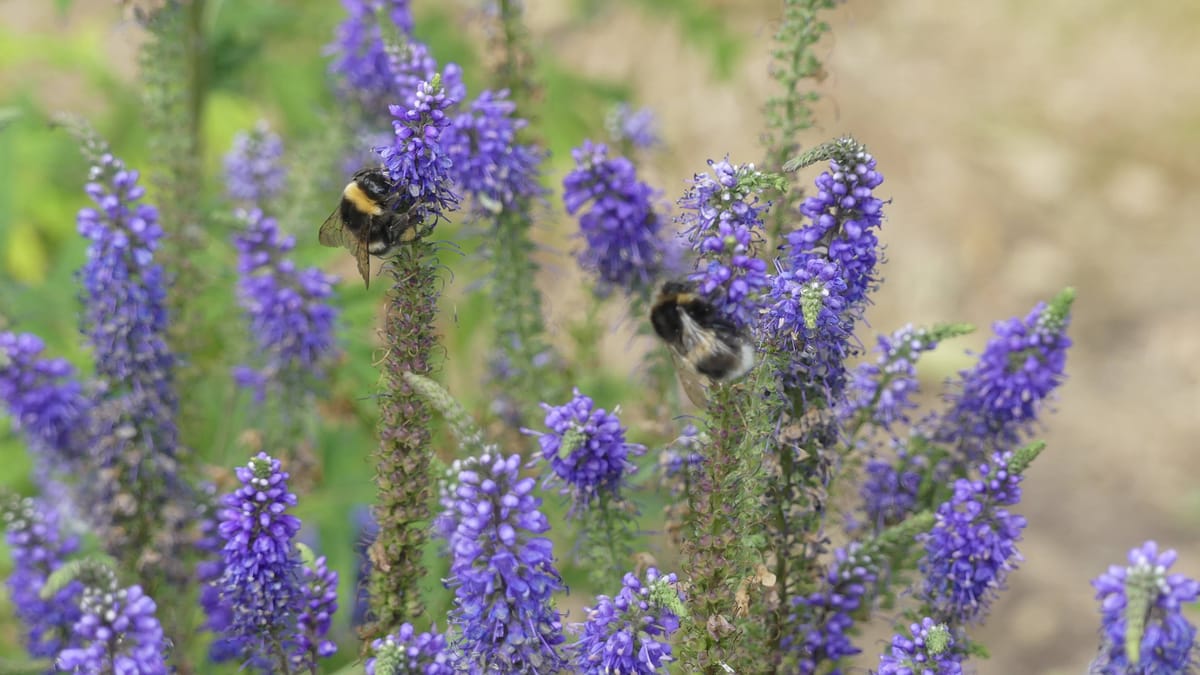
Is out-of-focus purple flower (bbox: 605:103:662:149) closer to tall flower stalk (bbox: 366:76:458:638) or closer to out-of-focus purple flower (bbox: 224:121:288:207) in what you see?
out-of-focus purple flower (bbox: 224:121:288:207)

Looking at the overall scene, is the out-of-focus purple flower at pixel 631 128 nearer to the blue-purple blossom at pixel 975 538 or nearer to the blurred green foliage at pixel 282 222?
the blurred green foliage at pixel 282 222

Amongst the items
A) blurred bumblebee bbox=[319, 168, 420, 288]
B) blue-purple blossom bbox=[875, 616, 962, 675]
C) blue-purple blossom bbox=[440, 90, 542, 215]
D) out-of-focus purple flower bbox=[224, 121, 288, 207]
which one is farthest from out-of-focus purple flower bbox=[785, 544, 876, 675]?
out-of-focus purple flower bbox=[224, 121, 288, 207]

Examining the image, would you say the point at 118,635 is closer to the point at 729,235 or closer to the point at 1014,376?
the point at 729,235

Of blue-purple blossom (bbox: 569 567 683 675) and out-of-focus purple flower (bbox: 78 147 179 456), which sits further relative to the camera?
out-of-focus purple flower (bbox: 78 147 179 456)

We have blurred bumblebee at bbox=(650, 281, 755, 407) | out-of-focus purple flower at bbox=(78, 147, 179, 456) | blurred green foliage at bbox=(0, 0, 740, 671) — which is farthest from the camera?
blurred green foliage at bbox=(0, 0, 740, 671)

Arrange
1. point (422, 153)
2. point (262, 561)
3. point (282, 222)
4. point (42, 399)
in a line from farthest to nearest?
point (282, 222) < point (42, 399) < point (262, 561) < point (422, 153)

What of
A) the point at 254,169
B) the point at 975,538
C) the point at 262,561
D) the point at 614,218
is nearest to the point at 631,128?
the point at 614,218
